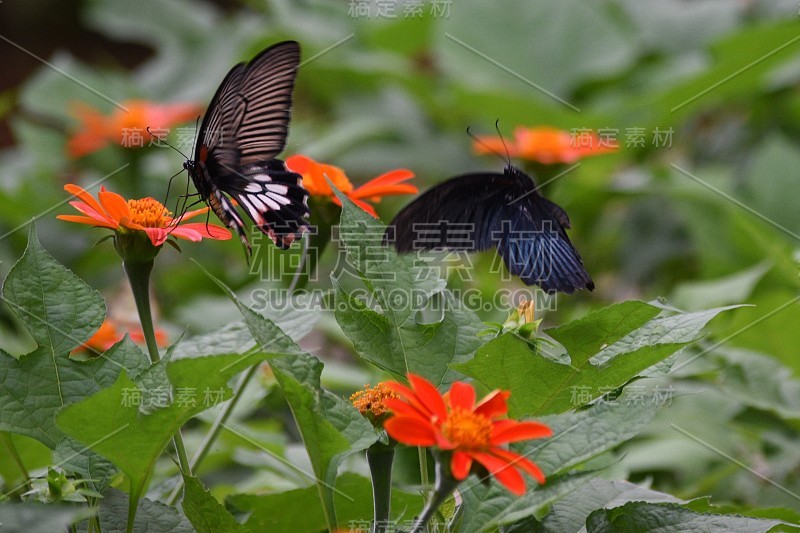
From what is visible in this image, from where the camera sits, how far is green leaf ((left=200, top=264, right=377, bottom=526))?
1.41 ft

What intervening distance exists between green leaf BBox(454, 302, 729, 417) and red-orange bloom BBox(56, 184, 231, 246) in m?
0.16

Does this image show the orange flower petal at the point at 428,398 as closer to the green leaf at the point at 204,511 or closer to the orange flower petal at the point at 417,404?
the orange flower petal at the point at 417,404

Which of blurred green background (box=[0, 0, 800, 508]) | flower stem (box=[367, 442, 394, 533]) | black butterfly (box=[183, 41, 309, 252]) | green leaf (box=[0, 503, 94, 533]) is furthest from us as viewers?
blurred green background (box=[0, 0, 800, 508])

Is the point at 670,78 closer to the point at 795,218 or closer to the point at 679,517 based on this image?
the point at 795,218

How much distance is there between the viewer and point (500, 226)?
0.54m

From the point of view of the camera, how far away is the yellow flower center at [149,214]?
538mm

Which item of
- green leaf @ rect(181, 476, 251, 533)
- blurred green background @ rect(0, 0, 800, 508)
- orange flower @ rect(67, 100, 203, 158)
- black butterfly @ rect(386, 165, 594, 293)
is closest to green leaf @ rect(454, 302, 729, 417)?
black butterfly @ rect(386, 165, 594, 293)

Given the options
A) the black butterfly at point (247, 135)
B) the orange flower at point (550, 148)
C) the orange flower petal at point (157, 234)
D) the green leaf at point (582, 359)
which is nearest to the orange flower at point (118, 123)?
the orange flower at point (550, 148)

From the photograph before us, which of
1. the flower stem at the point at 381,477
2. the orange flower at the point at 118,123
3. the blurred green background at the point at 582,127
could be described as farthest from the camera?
the orange flower at the point at 118,123

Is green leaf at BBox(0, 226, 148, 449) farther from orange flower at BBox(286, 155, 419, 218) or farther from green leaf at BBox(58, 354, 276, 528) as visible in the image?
orange flower at BBox(286, 155, 419, 218)

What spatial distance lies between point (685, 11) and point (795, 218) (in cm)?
93

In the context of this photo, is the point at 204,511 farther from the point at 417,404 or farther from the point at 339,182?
the point at 339,182

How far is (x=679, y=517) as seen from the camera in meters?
0.46

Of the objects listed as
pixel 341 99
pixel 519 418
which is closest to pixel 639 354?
pixel 519 418
